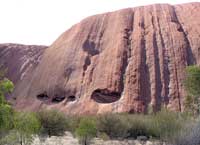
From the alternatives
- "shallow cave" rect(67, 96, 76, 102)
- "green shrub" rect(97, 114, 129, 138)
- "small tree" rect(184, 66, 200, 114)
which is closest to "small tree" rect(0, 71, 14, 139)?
"small tree" rect(184, 66, 200, 114)

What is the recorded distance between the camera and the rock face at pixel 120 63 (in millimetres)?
48250

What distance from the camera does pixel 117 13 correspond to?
59.8 metres

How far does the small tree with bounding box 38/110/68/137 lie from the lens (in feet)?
103

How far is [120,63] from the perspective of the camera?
2030 inches

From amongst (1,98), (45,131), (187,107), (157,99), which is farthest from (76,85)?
(1,98)

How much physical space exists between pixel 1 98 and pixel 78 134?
12.5 metres

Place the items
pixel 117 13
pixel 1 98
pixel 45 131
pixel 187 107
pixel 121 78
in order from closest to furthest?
1. pixel 1 98
2. pixel 187 107
3. pixel 45 131
4. pixel 121 78
5. pixel 117 13

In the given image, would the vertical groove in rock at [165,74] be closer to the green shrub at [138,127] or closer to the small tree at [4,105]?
the green shrub at [138,127]

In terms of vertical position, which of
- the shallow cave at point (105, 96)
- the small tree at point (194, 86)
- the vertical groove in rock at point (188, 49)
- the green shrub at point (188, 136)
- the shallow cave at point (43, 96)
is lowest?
the green shrub at point (188, 136)

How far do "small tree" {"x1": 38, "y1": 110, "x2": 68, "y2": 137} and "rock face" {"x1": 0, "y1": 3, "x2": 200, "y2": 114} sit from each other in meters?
14.3

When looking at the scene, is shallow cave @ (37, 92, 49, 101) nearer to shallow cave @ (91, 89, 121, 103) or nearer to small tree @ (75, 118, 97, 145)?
shallow cave @ (91, 89, 121, 103)

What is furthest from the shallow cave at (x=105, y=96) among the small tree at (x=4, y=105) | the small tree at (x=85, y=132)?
the small tree at (x=4, y=105)

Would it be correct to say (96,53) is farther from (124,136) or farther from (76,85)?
(124,136)

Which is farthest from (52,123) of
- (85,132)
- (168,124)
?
(168,124)
